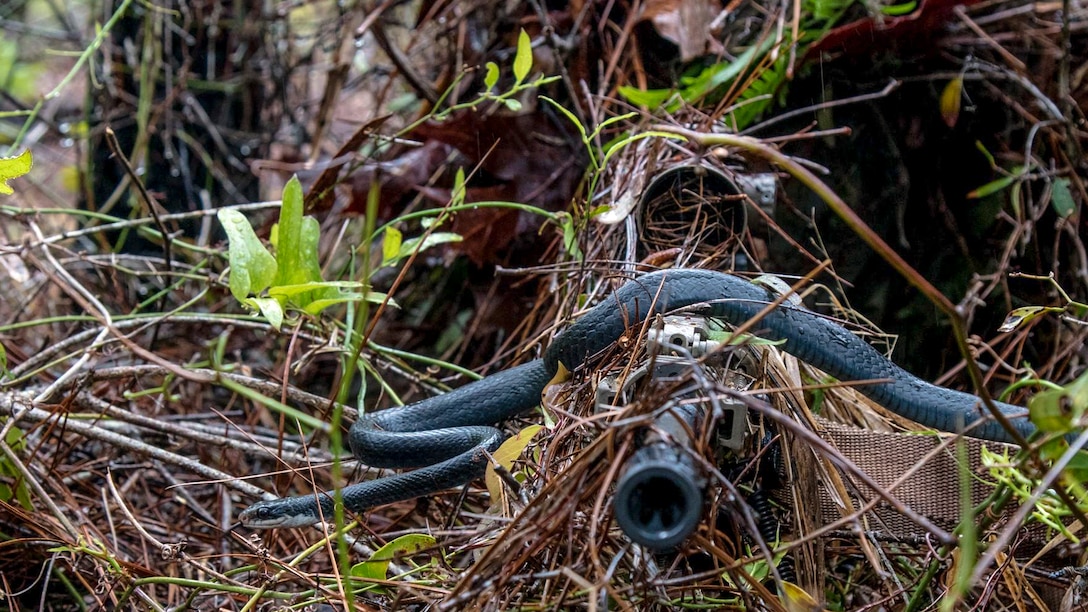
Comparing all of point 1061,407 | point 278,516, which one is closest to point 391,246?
point 278,516

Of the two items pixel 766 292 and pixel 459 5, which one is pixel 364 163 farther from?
pixel 766 292

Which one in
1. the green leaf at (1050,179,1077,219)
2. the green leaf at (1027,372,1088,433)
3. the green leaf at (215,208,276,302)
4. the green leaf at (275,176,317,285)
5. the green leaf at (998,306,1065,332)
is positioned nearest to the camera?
the green leaf at (1027,372,1088,433)

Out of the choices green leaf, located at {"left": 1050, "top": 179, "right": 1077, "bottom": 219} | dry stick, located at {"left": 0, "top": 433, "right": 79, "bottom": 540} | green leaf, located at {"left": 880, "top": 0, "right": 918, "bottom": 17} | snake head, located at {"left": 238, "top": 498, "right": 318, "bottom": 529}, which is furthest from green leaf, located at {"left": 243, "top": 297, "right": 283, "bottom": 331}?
Result: green leaf, located at {"left": 1050, "top": 179, "right": 1077, "bottom": 219}

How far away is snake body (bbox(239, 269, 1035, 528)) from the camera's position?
5.89 ft

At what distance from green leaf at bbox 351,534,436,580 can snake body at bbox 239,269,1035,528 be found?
0.52 feet

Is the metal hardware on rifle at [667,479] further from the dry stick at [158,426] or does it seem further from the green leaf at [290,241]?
the dry stick at [158,426]

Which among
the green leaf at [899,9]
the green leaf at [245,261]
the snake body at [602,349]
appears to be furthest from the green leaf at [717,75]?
Result: the green leaf at [245,261]

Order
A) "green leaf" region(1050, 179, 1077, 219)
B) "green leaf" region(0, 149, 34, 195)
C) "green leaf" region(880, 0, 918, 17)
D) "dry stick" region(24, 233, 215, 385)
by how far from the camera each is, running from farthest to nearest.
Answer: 1. "green leaf" region(1050, 179, 1077, 219)
2. "green leaf" region(880, 0, 918, 17)
3. "green leaf" region(0, 149, 34, 195)
4. "dry stick" region(24, 233, 215, 385)

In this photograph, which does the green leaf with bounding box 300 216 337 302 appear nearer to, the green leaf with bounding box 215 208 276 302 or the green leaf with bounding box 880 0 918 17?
the green leaf with bounding box 215 208 276 302

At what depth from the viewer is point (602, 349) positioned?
1.80 m

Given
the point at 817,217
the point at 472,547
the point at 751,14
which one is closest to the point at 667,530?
the point at 472,547

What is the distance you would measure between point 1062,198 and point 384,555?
2700 mm

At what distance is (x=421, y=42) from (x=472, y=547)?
350cm

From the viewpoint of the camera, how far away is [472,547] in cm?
158
